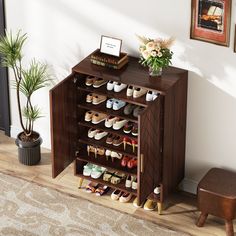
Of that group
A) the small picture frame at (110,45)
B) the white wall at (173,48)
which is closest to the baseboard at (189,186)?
the white wall at (173,48)

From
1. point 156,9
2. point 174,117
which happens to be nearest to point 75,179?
point 174,117

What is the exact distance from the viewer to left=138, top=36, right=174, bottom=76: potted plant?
15.1 feet

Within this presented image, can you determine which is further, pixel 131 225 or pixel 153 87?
pixel 131 225

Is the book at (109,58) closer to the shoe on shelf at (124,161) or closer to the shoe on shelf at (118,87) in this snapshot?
the shoe on shelf at (118,87)

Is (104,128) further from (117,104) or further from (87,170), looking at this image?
(87,170)

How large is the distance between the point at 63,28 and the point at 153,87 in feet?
3.18

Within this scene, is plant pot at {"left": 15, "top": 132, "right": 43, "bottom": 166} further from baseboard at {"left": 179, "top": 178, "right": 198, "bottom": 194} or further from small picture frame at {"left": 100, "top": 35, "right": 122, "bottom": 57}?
baseboard at {"left": 179, "top": 178, "right": 198, "bottom": 194}

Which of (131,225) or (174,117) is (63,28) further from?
(131,225)

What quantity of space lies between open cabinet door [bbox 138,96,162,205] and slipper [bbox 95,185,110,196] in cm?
51

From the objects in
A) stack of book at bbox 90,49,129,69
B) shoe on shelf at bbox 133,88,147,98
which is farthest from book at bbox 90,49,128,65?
shoe on shelf at bbox 133,88,147,98

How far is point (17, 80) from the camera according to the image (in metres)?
5.48

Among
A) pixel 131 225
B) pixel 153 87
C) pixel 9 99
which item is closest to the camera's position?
pixel 153 87

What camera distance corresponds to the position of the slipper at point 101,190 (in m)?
5.18

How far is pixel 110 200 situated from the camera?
5.14 metres
